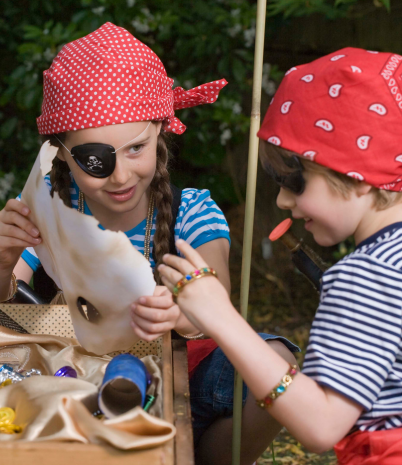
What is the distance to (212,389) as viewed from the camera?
1.12m

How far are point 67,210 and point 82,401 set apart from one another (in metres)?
0.28

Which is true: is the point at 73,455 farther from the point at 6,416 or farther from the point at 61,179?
the point at 61,179

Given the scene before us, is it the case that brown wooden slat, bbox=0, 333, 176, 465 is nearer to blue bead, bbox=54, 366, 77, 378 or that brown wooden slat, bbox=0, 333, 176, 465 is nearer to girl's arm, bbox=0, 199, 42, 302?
blue bead, bbox=54, 366, 77, 378

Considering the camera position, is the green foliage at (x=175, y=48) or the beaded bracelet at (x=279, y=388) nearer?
the beaded bracelet at (x=279, y=388)

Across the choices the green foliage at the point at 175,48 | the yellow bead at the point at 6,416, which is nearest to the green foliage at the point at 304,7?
the green foliage at the point at 175,48

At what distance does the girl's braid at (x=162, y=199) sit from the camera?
4.12 feet

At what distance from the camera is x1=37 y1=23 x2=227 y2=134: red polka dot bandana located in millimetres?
1075

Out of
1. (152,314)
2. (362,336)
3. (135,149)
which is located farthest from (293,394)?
(135,149)

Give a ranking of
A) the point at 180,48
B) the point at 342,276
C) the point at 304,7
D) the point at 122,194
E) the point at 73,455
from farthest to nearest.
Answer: the point at 180,48 → the point at 304,7 → the point at 122,194 → the point at 342,276 → the point at 73,455

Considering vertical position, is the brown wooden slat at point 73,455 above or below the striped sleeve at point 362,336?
below

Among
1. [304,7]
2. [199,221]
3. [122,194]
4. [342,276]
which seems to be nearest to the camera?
[342,276]

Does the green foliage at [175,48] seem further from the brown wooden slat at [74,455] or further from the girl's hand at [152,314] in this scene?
the brown wooden slat at [74,455]

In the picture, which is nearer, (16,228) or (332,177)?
(332,177)

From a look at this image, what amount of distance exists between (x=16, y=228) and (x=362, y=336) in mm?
658
